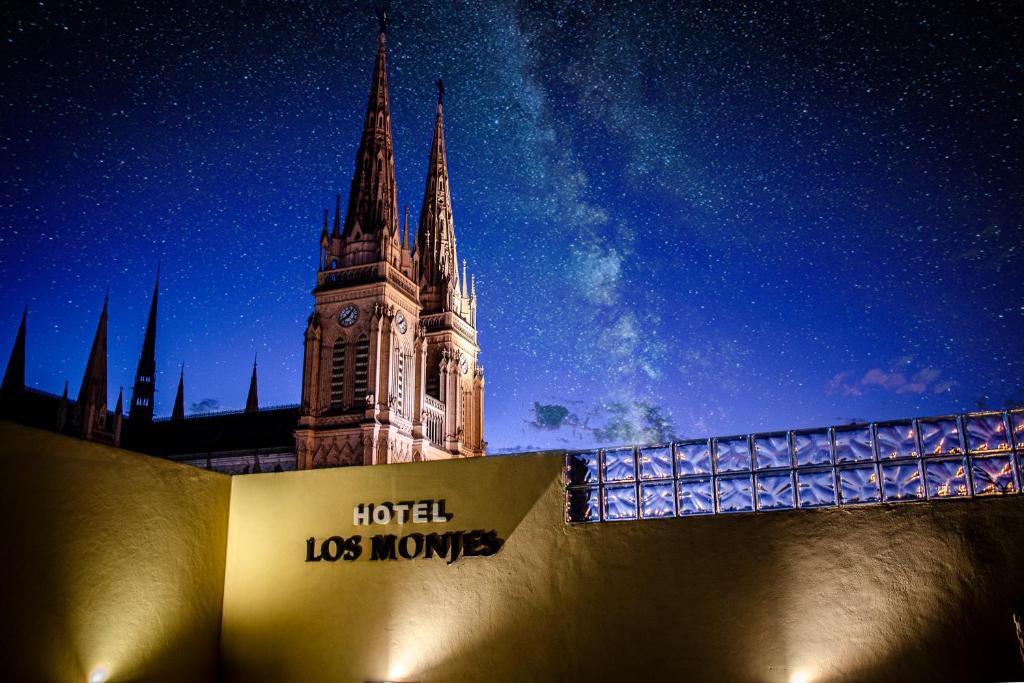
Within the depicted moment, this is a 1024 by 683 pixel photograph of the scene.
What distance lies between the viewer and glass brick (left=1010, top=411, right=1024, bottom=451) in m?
7.74

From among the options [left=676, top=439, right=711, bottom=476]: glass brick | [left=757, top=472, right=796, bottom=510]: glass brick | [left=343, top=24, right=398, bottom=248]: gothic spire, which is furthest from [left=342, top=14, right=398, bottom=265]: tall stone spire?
[left=757, top=472, right=796, bottom=510]: glass brick

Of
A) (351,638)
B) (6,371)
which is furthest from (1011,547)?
(6,371)

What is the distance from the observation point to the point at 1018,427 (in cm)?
779

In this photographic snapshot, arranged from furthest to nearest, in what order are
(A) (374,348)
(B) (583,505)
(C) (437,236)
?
(C) (437,236)
(A) (374,348)
(B) (583,505)

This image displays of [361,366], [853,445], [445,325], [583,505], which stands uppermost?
[445,325]

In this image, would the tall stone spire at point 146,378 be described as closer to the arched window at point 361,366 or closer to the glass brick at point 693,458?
the arched window at point 361,366

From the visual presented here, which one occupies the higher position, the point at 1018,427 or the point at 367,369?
the point at 367,369

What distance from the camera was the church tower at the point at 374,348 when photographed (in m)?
35.5

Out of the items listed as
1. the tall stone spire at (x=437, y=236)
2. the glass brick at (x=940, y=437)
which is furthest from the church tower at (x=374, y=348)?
the glass brick at (x=940, y=437)

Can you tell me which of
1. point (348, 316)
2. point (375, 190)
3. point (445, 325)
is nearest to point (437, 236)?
point (445, 325)

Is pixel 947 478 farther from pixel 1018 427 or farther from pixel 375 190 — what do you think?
pixel 375 190

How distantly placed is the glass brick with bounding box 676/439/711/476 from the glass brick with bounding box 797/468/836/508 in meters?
0.99

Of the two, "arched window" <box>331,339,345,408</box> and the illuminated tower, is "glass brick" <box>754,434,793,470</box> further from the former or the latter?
the illuminated tower

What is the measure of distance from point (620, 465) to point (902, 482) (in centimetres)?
296
